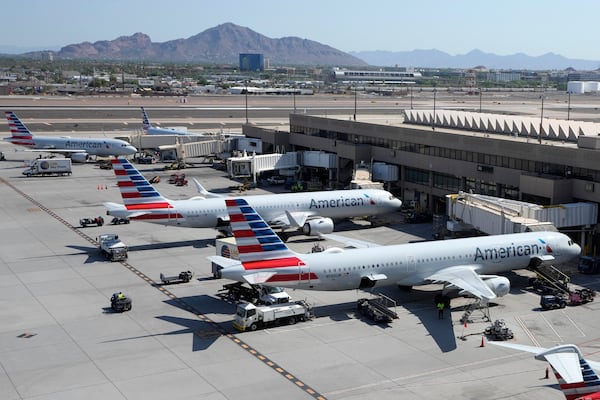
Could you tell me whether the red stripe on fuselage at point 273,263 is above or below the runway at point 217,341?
above

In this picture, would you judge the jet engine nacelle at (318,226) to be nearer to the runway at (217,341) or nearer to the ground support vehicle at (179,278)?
the runway at (217,341)

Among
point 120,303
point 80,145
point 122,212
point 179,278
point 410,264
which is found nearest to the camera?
point 120,303

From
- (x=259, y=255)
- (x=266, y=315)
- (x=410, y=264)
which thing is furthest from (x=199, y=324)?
(x=410, y=264)

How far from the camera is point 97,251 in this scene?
A: 67.0 meters

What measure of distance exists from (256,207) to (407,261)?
83.4 ft

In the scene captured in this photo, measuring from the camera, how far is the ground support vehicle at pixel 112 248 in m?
63.3

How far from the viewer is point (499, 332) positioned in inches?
1754

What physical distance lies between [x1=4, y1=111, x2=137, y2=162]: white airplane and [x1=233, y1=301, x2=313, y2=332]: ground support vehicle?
9223 centimetres

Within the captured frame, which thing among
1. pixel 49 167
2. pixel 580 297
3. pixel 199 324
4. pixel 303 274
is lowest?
pixel 199 324

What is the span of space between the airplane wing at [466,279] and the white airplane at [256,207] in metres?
22.1

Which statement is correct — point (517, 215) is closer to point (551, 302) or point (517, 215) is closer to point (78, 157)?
point (551, 302)

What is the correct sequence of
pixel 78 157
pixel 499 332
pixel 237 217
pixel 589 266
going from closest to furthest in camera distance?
pixel 499 332, pixel 237 217, pixel 589 266, pixel 78 157

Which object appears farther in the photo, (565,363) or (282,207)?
(282,207)

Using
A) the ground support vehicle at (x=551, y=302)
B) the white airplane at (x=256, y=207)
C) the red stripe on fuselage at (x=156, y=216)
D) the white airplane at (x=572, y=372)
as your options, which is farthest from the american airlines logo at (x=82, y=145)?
the white airplane at (x=572, y=372)
